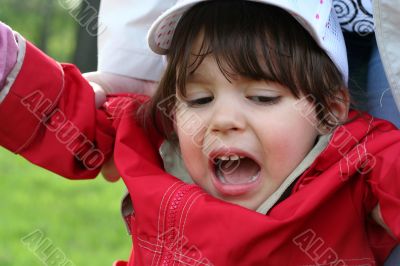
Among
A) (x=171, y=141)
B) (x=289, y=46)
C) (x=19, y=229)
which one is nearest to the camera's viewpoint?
(x=289, y=46)

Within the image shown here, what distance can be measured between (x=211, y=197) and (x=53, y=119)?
42 centimetres

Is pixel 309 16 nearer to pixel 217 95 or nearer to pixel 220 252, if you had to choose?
pixel 217 95

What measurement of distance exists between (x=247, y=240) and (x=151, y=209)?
234mm

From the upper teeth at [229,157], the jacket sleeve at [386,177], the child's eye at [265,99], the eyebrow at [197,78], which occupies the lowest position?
the upper teeth at [229,157]

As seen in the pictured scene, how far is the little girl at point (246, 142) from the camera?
151 centimetres

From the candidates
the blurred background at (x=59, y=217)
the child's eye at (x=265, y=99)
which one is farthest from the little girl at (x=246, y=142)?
the blurred background at (x=59, y=217)

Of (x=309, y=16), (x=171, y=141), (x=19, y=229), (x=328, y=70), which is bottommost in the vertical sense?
(x=19, y=229)

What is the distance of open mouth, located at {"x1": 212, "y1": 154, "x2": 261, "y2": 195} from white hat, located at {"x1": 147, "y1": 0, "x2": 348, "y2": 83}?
28 cm

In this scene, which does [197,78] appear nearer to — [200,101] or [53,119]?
[200,101]

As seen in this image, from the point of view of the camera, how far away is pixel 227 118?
157 centimetres

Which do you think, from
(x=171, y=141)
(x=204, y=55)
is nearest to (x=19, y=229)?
(x=171, y=141)

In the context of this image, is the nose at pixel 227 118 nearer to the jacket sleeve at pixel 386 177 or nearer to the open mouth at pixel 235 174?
the open mouth at pixel 235 174

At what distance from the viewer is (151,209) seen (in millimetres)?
1618

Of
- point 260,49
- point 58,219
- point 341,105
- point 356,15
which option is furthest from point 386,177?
point 58,219
